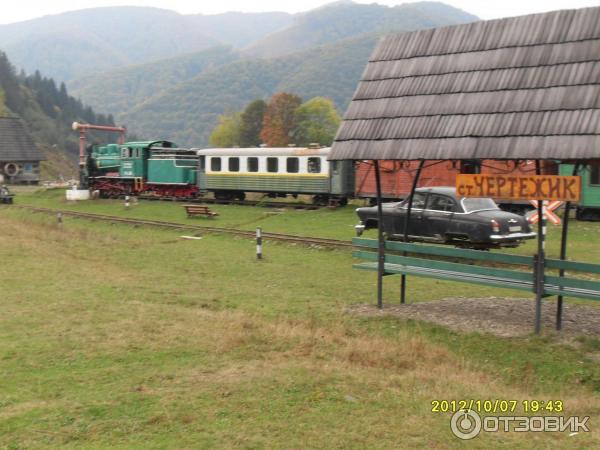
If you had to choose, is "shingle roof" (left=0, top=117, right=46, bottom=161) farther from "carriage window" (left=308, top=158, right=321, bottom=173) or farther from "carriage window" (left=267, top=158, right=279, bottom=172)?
"carriage window" (left=308, top=158, right=321, bottom=173)

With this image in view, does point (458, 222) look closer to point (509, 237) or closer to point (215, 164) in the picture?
point (509, 237)

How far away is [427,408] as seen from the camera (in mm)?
7184

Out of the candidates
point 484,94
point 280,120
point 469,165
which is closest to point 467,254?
point 484,94

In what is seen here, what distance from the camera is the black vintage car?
17.8 metres

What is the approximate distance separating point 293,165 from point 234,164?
442 centimetres

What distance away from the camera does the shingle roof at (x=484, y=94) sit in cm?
997

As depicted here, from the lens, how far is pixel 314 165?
3553 centimetres

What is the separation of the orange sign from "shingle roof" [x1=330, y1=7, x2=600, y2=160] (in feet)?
1.41


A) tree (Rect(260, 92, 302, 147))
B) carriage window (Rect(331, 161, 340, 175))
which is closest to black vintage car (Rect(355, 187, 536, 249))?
carriage window (Rect(331, 161, 340, 175))

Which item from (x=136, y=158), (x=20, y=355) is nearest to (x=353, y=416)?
(x=20, y=355)

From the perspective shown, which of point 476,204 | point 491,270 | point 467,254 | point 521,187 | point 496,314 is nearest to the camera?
point 521,187

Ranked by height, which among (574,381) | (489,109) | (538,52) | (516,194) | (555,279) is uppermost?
(538,52)

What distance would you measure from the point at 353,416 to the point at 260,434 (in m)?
1.06

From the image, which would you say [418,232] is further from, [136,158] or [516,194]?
[136,158]
